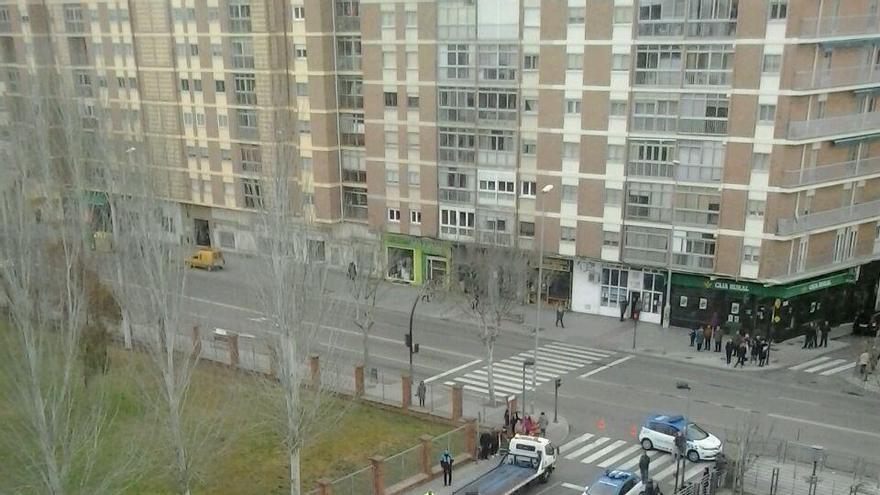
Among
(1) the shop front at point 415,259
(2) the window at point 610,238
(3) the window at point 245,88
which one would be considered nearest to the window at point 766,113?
(2) the window at point 610,238

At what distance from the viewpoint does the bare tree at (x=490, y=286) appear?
30.2 m

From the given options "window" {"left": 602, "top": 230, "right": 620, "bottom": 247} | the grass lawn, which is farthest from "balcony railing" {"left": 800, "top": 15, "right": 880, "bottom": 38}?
the grass lawn

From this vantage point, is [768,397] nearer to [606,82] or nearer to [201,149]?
[606,82]

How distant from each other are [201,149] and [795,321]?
3950 cm

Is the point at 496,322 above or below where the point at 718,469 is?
above

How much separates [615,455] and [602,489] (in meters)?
4.29

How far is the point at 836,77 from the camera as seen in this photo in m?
35.8

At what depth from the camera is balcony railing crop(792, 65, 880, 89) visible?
3441 centimetres

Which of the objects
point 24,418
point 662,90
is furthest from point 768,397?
point 24,418

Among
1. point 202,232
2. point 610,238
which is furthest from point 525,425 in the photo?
point 202,232

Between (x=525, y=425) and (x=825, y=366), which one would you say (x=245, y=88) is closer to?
(x=525, y=425)

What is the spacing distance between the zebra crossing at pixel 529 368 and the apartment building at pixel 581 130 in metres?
5.78

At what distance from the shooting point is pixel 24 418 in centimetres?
1625

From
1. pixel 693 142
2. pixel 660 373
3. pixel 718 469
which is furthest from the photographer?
pixel 693 142
